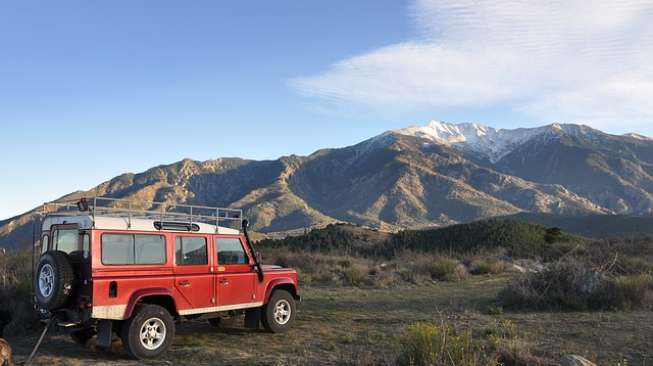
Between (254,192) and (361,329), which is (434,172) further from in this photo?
(361,329)

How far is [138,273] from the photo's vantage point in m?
8.55

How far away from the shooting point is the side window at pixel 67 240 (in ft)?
27.5

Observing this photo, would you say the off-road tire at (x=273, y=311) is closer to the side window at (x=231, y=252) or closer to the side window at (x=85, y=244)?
the side window at (x=231, y=252)

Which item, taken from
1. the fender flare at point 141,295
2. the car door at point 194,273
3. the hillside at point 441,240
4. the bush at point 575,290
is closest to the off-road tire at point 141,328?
the fender flare at point 141,295

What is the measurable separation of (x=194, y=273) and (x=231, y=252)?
3.26 feet

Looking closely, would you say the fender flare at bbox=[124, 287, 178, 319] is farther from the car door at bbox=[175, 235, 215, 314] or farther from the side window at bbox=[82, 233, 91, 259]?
the side window at bbox=[82, 233, 91, 259]

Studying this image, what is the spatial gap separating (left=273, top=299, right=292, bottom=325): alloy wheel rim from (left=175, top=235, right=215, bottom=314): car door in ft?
5.55

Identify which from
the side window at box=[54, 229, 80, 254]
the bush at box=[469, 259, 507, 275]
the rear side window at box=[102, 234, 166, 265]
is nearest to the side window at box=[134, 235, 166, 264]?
the rear side window at box=[102, 234, 166, 265]

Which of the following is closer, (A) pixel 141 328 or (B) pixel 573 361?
(B) pixel 573 361

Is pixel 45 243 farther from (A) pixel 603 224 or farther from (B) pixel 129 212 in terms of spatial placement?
(A) pixel 603 224

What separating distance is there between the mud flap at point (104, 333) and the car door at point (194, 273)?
1.24 metres

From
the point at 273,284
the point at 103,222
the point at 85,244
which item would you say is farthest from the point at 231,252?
the point at 85,244

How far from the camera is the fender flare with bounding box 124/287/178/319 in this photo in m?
8.27

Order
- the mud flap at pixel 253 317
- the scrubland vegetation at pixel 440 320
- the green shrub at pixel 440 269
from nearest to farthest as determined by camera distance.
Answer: the scrubland vegetation at pixel 440 320 < the mud flap at pixel 253 317 < the green shrub at pixel 440 269
